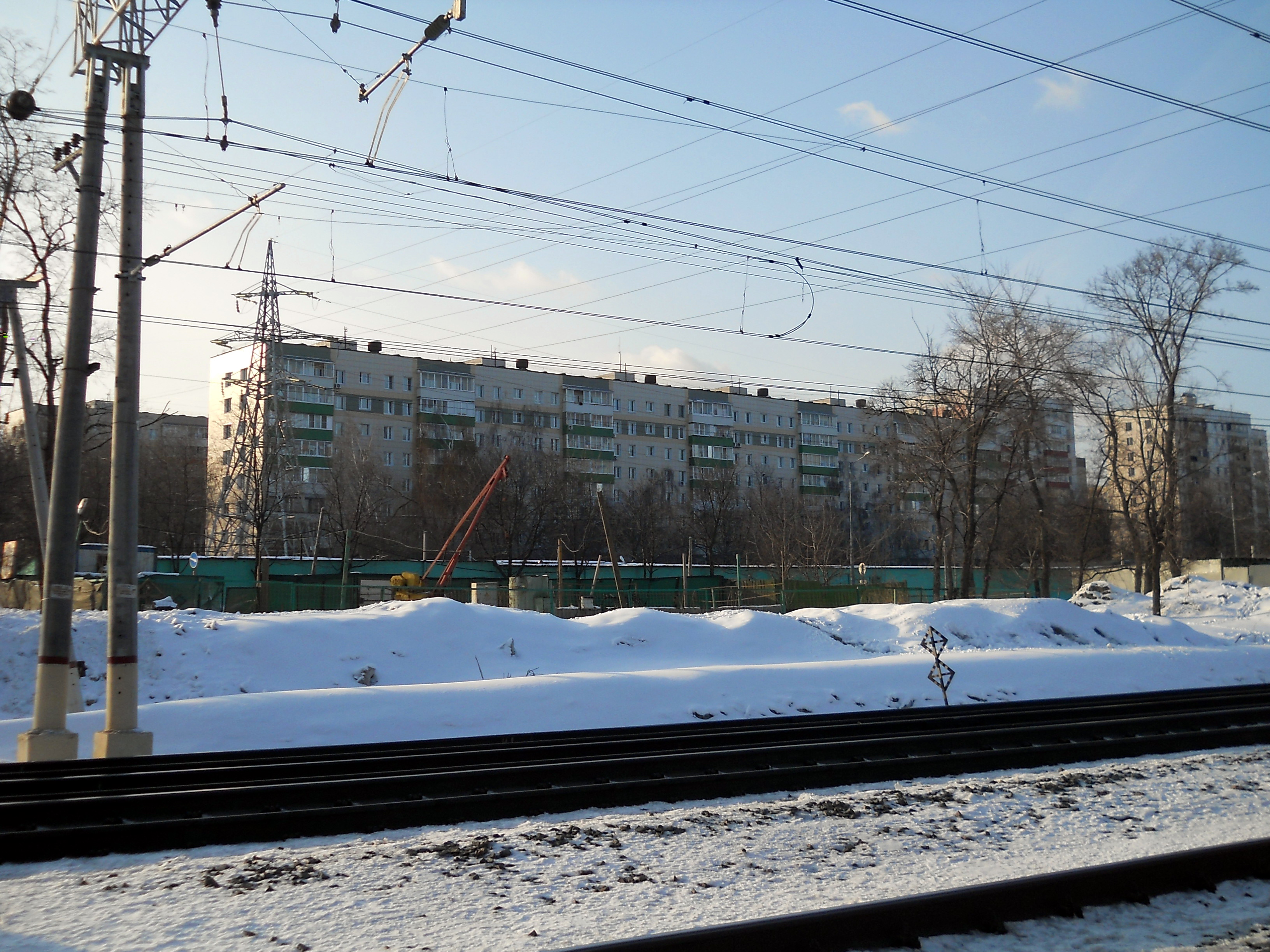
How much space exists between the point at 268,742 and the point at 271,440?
36.6 meters

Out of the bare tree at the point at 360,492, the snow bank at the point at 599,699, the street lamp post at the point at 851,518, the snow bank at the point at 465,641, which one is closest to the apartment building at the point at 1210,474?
the street lamp post at the point at 851,518

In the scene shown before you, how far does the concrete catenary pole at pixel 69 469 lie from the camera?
11727 millimetres

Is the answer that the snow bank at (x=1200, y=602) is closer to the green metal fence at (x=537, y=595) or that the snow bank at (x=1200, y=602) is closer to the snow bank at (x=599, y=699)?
the green metal fence at (x=537, y=595)

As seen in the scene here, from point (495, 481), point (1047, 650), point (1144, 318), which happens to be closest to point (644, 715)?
point (1047, 650)

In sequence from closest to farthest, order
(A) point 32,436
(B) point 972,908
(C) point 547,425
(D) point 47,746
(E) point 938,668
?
(B) point 972,908 < (D) point 47,746 < (E) point 938,668 < (A) point 32,436 < (C) point 547,425

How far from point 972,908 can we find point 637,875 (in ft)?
7.47

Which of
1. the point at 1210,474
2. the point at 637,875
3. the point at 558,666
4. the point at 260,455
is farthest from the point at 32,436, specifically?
the point at 1210,474

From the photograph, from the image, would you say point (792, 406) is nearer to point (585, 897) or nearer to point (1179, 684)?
point (1179, 684)

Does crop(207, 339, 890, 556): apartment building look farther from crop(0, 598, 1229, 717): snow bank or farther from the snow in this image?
A: the snow

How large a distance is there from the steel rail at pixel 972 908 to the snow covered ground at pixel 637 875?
0.34 feet

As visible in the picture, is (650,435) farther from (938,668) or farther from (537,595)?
(938,668)

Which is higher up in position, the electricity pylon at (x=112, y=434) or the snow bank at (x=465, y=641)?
the electricity pylon at (x=112, y=434)

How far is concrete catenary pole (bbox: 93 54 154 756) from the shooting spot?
11.7 metres

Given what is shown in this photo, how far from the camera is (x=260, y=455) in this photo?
5825 centimetres
